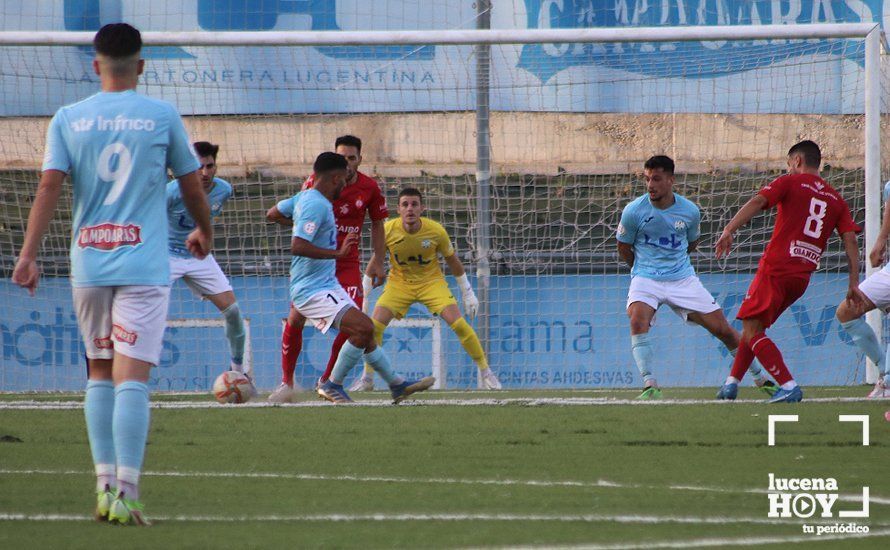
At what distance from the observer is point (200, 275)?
409 inches

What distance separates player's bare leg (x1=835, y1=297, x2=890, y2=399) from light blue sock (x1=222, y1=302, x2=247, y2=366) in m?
4.71

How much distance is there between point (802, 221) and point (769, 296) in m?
0.59

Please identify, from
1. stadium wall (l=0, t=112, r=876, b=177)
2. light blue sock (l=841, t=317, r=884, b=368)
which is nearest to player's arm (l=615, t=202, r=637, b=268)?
light blue sock (l=841, t=317, r=884, b=368)

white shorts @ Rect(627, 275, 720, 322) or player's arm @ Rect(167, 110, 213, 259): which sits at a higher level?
player's arm @ Rect(167, 110, 213, 259)

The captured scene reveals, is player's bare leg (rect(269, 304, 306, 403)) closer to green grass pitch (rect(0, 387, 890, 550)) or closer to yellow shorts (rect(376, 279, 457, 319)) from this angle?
green grass pitch (rect(0, 387, 890, 550))

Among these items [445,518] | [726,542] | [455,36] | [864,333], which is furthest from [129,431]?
[455,36]

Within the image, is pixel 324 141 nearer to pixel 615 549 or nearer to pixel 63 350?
pixel 63 350

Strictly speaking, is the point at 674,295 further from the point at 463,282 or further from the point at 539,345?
the point at 539,345

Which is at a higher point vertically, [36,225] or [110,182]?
[110,182]

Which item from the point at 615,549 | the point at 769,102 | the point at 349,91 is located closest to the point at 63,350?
the point at 349,91

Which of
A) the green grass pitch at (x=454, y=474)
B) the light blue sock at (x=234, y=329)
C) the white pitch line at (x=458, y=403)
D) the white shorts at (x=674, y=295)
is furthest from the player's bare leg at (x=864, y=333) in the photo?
the light blue sock at (x=234, y=329)

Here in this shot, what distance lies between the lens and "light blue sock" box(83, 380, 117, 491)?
179 inches

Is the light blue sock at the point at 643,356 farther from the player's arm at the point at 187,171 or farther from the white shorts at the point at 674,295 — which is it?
the player's arm at the point at 187,171

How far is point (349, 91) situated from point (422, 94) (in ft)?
2.70
